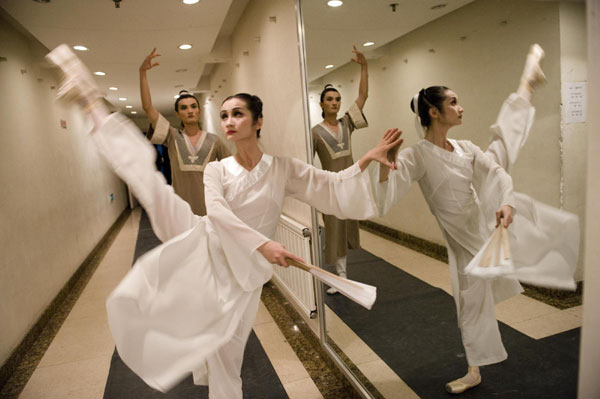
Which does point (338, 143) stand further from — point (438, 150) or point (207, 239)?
point (207, 239)

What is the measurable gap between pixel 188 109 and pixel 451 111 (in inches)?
70.4

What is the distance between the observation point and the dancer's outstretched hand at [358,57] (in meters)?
1.82

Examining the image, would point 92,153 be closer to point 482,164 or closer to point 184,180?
point 184,180

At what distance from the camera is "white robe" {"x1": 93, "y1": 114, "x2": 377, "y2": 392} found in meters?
1.30

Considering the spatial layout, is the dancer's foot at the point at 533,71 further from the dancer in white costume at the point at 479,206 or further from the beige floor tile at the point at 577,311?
the beige floor tile at the point at 577,311

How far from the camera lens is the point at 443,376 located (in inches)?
67.2

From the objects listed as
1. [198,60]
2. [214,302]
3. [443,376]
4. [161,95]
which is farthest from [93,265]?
[443,376]

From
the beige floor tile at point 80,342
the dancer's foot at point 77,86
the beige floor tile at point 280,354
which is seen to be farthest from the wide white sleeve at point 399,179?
→ the beige floor tile at point 80,342

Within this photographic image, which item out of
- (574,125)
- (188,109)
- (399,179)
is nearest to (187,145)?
(188,109)

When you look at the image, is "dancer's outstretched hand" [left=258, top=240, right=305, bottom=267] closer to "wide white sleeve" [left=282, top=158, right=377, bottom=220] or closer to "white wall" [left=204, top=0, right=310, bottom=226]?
"wide white sleeve" [left=282, top=158, right=377, bottom=220]

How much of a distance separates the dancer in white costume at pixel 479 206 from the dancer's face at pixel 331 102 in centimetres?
54

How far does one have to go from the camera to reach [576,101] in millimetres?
956

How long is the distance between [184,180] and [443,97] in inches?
76.7

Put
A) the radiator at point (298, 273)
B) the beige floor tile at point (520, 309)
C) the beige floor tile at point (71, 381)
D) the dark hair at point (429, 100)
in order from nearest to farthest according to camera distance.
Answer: the beige floor tile at point (520, 309), the dark hair at point (429, 100), the beige floor tile at point (71, 381), the radiator at point (298, 273)
